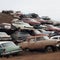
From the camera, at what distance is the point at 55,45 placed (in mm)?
25391

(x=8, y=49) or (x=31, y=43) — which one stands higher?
(x=8, y=49)

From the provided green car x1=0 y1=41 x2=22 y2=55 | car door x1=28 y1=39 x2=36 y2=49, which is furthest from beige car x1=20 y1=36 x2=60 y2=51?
green car x1=0 y1=41 x2=22 y2=55

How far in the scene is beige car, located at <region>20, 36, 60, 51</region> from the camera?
25484 mm

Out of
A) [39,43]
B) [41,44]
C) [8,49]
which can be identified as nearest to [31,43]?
[39,43]

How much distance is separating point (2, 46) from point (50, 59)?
6.09 metres

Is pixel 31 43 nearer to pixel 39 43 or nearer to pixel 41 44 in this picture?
pixel 39 43

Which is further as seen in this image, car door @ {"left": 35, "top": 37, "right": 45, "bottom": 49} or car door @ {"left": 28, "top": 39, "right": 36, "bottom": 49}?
car door @ {"left": 28, "top": 39, "right": 36, "bottom": 49}

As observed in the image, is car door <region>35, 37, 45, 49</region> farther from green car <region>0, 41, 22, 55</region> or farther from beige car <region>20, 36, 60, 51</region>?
green car <region>0, 41, 22, 55</region>

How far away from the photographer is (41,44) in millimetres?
26109

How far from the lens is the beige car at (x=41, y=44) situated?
25484 mm

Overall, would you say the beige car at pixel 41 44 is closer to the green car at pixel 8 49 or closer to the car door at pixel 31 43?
the car door at pixel 31 43

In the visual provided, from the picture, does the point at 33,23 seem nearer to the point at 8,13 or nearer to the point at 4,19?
the point at 4,19

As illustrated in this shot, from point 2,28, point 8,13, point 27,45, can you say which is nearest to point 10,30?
point 2,28

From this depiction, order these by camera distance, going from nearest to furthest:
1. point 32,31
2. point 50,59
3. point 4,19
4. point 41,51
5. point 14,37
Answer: point 50,59 → point 41,51 → point 14,37 → point 32,31 → point 4,19
